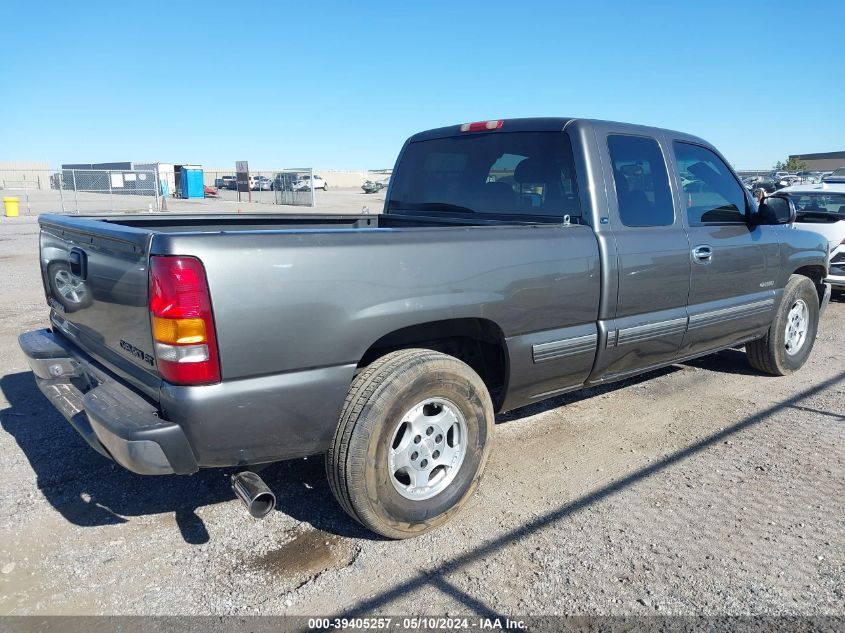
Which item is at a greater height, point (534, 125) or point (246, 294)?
point (534, 125)

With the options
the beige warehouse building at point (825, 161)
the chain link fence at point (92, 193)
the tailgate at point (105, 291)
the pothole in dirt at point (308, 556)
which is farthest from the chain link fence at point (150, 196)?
the beige warehouse building at point (825, 161)

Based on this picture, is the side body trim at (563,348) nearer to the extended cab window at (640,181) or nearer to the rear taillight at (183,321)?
the extended cab window at (640,181)

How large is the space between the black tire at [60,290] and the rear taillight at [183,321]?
828mm

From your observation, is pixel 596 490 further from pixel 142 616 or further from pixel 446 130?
pixel 446 130

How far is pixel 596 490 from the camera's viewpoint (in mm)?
3637

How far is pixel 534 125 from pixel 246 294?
7.82 ft

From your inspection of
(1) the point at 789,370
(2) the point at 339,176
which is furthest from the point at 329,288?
(2) the point at 339,176

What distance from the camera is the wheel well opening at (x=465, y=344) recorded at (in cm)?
327

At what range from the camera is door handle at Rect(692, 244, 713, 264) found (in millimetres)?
4322

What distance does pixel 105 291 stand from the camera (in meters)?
2.92

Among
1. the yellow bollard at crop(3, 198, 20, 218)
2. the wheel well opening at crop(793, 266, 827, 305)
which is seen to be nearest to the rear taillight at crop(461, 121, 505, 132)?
the wheel well opening at crop(793, 266, 827, 305)

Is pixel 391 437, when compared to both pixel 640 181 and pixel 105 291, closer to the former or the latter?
pixel 105 291

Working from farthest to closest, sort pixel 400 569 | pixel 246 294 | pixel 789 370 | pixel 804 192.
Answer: pixel 804 192 < pixel 789 370 < pixel 400 569 < pixel 246 294

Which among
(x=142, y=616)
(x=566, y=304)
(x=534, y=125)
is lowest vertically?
(x=142, y=616)
